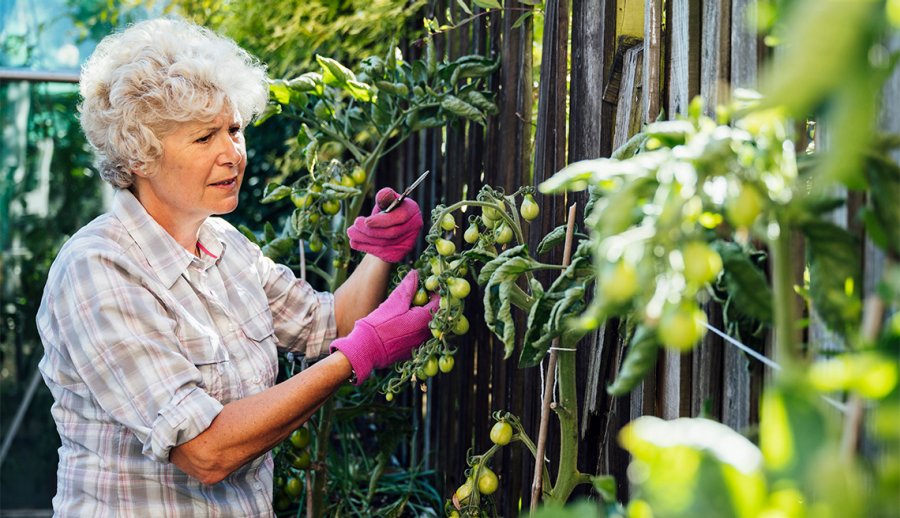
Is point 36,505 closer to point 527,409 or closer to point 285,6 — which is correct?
point 285,6

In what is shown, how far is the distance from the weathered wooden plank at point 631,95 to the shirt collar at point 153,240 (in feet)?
2.71

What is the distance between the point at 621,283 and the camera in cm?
58

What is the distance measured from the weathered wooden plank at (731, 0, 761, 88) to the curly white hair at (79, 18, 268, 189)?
107 cm

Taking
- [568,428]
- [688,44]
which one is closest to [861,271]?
[688,44]

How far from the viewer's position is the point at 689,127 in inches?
28.9

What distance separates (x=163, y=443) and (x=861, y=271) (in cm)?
113

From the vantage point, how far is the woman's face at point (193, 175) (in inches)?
71.4

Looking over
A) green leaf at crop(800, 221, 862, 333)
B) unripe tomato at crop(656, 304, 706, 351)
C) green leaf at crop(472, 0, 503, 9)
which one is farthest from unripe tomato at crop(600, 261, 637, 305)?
green leaf at crop(472, 0, 503, 9)

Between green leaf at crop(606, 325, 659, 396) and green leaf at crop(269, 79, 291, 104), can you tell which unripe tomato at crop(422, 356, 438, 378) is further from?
green leaf at crop(606, 325, 659, 396)

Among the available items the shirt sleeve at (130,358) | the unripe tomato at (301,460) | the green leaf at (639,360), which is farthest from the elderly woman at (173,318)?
the green leaf at (639,360)

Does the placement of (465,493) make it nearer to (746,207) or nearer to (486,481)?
(486,481)

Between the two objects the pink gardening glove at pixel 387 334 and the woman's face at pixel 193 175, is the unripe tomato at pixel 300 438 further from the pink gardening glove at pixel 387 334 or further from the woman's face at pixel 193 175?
the woman's face at pixel 193 175

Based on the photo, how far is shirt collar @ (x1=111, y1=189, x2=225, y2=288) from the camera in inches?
69.5

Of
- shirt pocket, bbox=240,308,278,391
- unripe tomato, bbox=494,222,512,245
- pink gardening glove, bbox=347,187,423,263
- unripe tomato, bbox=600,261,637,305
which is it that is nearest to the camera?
unripe tomato, bbox=600,261,637,305
